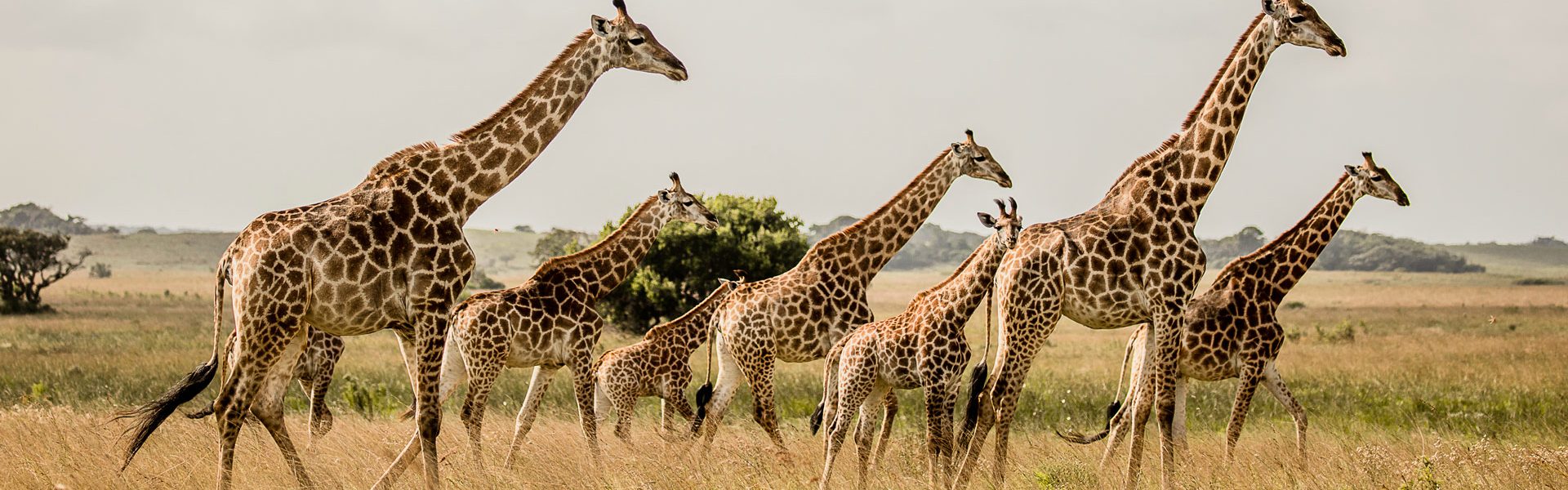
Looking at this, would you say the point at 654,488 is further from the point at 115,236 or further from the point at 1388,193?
the point at 115,236

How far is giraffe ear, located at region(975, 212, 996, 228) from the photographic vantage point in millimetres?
10141

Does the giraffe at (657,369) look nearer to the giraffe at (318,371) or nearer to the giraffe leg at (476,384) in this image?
the giraffe leg at (476,384)

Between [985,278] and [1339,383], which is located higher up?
[985,278]

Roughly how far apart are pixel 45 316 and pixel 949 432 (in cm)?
3521

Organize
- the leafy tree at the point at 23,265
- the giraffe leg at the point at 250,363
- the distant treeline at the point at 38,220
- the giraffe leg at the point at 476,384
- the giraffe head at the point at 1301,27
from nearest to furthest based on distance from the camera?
the giraffe leg at the point at 250,363
the giraffe head at the point at 1301,27
the giraffe leg at the point at 476,384
the leafy tree at the point at 23,265
the distant treeline at the point at 38,220

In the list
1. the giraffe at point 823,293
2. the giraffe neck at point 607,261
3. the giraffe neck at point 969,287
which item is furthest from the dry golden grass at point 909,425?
the giraffe neck at point 607,261

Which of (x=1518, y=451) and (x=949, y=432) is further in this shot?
(x=1518, y=451)

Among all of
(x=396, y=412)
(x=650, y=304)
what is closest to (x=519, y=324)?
(x=396, y=412)

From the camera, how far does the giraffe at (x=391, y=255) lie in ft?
26.8

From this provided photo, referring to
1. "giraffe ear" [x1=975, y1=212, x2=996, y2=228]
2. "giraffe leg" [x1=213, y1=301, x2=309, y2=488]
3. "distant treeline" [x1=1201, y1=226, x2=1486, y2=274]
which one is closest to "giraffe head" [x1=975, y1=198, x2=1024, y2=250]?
"giraffe ear" [x1=975, y1=212, x2=996, y2=228]

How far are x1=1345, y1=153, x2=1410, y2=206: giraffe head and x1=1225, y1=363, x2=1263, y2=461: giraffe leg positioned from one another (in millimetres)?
1986

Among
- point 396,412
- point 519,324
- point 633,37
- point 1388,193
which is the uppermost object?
point 633,37

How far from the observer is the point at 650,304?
27.7 m

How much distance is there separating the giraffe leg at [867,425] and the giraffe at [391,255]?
2.78 m
